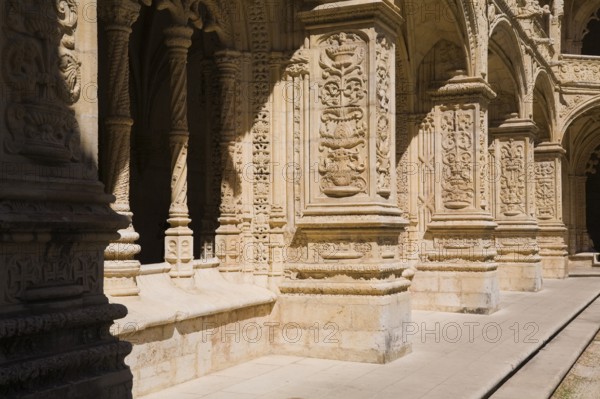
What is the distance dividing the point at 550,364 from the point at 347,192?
279 centimetres

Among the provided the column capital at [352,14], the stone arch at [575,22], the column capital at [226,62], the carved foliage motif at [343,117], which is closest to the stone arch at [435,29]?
the column capital at [352,14]

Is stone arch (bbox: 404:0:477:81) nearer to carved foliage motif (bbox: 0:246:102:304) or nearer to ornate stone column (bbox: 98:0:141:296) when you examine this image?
ornate stone column (bbox: 98:0:141:296)

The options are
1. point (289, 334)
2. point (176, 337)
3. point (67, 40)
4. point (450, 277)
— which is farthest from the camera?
point (450, 277)

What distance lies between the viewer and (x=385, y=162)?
741 cm

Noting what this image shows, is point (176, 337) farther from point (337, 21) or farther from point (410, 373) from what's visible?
point (337, 21)

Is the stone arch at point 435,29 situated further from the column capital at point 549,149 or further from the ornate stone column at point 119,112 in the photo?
the column capital at point 549,149

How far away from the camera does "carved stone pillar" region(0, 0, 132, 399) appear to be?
130 inches

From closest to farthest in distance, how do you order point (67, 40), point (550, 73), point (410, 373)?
point (67, 40), point (410, 373), point (550, 73)

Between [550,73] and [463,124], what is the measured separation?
8.28 m

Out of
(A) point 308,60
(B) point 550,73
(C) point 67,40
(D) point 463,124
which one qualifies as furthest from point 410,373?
(B) point 550,73

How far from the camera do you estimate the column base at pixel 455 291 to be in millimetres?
10742

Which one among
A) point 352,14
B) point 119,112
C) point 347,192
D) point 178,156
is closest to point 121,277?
point 119,112

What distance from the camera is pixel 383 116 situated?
741cm

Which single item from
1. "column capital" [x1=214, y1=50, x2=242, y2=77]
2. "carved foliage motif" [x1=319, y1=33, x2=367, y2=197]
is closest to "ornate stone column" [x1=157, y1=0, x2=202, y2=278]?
"column capital" [x1=214, y1=50, x2=242, y2=77]
